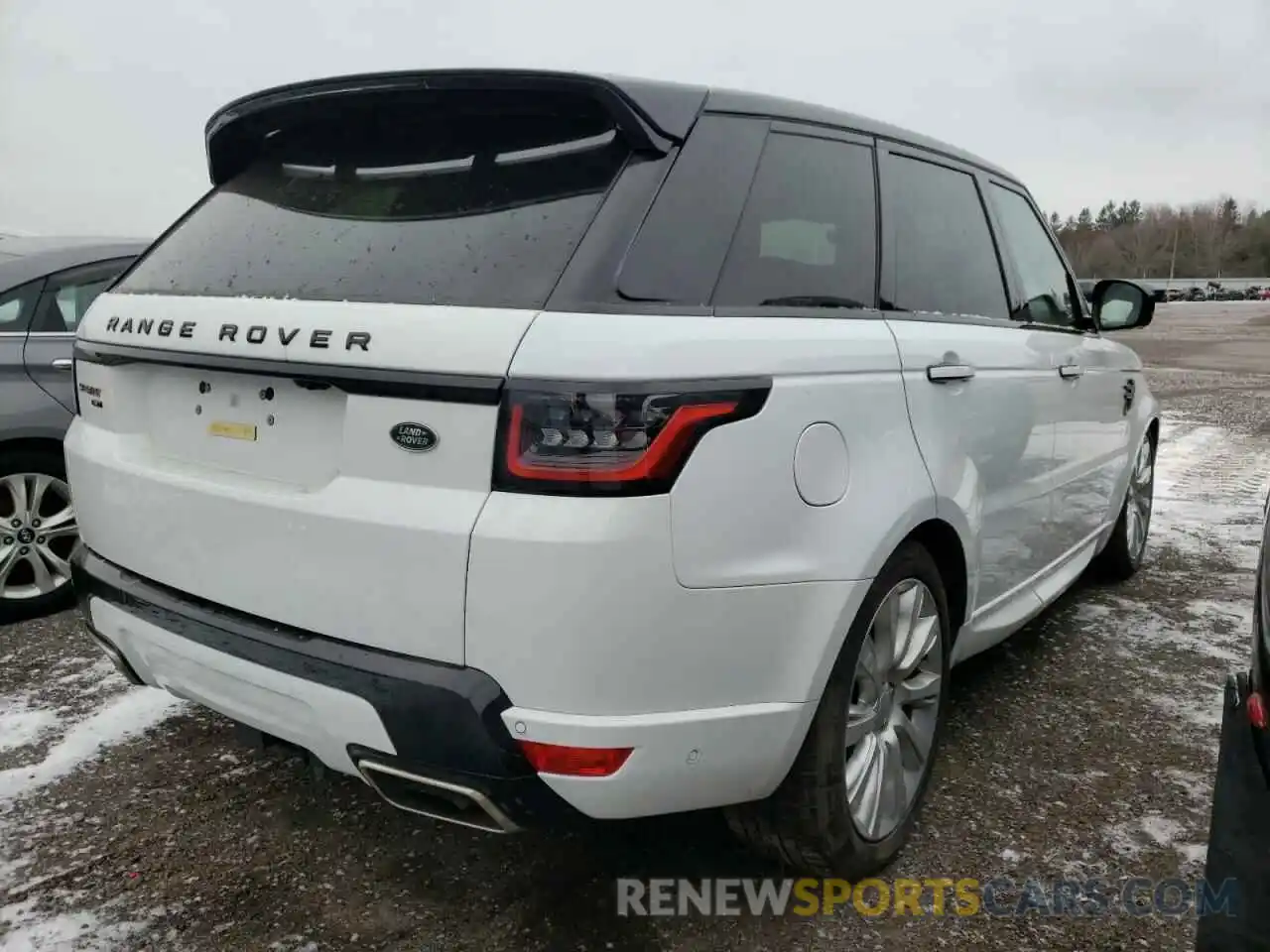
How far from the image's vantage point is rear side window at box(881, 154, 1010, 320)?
8.45ft

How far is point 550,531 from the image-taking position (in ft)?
5.46

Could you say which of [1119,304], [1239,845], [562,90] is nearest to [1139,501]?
[1119,304]

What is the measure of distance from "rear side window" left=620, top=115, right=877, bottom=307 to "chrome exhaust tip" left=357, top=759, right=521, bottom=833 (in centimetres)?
95

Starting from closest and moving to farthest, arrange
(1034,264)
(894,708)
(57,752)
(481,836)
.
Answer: (894,708), (481,836), (57,752), (1034,264)

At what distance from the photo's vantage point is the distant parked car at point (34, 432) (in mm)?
4091

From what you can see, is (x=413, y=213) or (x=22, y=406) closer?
(x=413, y=213)

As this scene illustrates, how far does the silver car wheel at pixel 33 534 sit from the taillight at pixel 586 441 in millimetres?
3178

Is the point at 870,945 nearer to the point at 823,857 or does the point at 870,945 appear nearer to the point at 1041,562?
the point at 823,857

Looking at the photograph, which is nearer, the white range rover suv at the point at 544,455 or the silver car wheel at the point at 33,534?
the white range rover suv at the point at 544,455

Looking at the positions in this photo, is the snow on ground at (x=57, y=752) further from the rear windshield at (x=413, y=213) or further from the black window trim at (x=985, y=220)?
the black window trim at (x=985, y=220)

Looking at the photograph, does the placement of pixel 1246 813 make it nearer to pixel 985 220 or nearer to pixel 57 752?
pixel 985 220

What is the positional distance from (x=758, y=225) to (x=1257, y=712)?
126cm

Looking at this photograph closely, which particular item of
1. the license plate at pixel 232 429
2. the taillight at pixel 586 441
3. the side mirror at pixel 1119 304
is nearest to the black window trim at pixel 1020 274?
the side mirror at pixel 1119 304

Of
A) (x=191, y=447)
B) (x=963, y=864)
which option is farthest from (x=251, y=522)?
(x=963, y=864)
